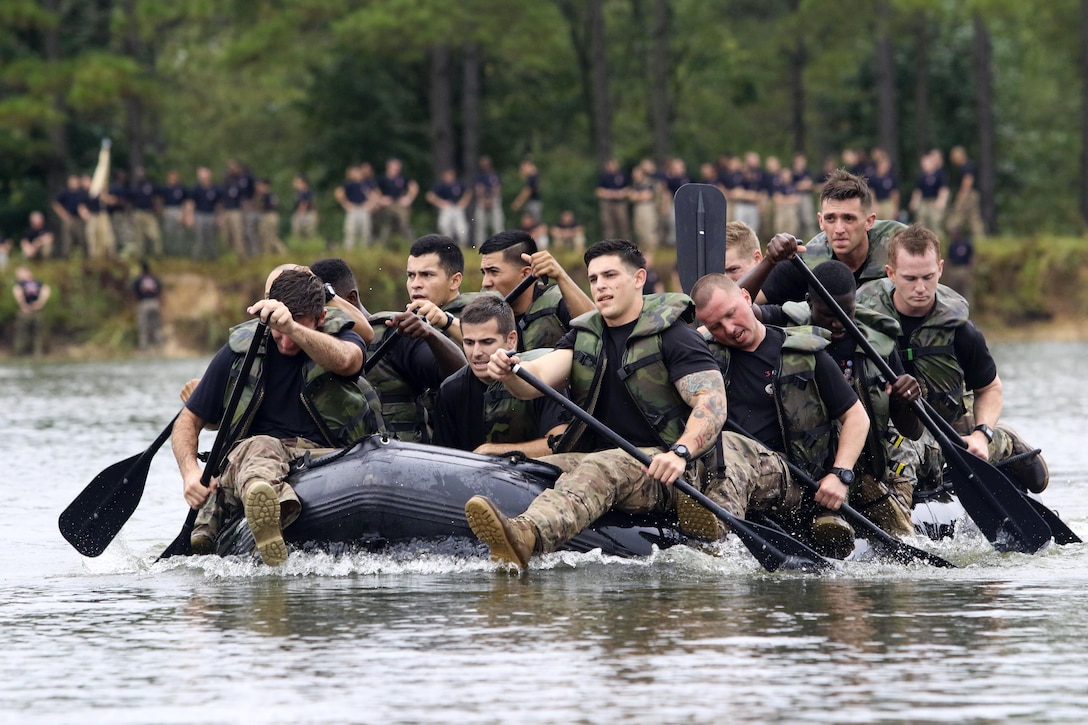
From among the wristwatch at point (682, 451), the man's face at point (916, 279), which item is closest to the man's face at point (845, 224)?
the man's face at point (916, 279)

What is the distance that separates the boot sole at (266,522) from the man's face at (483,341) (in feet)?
3.78

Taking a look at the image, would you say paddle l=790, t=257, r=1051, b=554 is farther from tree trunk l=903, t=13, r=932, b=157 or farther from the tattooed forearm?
tree trunk l=903, t=13, r=932, b=157

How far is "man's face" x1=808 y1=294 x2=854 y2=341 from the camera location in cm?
1005

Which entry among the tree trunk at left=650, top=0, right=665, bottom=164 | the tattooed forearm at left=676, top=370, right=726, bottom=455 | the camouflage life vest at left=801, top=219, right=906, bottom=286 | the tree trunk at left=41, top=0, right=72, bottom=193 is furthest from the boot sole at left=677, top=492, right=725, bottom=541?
the tree trunk at left=41, top=0, right=72, bottom=193

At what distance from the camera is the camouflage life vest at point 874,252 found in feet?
36.3

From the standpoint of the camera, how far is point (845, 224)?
10914mm

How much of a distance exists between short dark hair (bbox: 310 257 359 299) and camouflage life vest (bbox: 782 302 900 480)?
2.34 m

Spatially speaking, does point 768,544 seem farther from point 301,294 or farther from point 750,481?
point 301,294

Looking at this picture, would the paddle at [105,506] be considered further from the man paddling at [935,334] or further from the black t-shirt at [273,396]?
the man paddling at [935,334]

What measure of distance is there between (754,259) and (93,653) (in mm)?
5041

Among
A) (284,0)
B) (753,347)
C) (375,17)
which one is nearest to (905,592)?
(753,347)

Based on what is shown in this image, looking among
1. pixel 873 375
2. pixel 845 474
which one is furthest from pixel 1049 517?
pixel 845 474

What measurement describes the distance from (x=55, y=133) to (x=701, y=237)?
2940cm

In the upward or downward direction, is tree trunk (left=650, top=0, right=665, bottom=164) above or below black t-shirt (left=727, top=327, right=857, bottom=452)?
above
